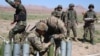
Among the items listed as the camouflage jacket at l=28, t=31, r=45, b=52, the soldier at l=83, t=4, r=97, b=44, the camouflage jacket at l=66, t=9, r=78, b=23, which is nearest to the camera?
the camouflage jacket at l=28, t=31, r=45, b=52

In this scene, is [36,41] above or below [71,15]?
above

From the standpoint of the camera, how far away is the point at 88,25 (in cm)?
1529

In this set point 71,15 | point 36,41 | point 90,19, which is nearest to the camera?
point 36,41

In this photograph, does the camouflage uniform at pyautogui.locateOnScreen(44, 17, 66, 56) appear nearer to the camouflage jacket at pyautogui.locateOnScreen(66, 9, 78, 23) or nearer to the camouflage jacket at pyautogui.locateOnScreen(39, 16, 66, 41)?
the camouflage jacket at pyautogui.locateOnScreen(39, 16, 66, 41)

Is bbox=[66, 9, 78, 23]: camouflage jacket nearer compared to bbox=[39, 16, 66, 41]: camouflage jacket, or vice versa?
bbox=[39, 16, 66, 41]: camouflage jacket

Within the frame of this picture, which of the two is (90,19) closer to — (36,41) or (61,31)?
(61,31)

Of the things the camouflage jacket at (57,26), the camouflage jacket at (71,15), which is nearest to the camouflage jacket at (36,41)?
the camouflage jacket at (57,26)

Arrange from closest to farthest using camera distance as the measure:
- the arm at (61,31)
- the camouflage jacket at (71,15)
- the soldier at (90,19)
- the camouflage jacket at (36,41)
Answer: the camouflage jacket at (36,41) → the arm at (61,31) → the soldier at (90,19) → the camouflage jacket at (71,15)

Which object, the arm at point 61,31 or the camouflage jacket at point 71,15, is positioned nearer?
the arm at point 61,31

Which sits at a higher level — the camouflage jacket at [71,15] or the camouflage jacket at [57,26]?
the camouflage jacket at [57,26]

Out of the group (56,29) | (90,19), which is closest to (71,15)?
(90,19)

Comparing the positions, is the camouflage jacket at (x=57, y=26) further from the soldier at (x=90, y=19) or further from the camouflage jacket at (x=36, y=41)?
the soldier at (x=90, y=19)

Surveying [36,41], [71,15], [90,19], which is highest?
[36,41]

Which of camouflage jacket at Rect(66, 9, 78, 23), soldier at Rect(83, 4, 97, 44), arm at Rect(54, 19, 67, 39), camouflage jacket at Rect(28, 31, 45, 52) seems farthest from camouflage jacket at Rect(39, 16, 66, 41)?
camouflage jacket at Rect(66, 9, 78, 23)
